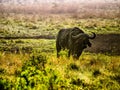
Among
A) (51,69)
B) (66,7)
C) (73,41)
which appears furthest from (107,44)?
(51,69)

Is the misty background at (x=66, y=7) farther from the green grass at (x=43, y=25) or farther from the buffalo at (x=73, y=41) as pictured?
the buffalo at (x=73, y=41)

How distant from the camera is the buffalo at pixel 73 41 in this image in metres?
9.04

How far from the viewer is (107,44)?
9023 mm

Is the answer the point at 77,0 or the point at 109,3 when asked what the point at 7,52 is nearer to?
the point at 77,0

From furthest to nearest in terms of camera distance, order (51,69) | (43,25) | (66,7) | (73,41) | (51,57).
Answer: (66,7) → (43,25) → (73,41) → (51,57) → (51,69)

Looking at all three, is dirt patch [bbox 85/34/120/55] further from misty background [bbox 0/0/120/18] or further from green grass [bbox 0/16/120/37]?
misty background [bbox 0/0/120/18]

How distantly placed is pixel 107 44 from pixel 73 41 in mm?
883

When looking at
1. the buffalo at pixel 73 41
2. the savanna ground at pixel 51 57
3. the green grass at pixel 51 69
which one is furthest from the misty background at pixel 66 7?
the green grass at pixel 51 69

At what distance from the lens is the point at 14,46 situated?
9.39 m

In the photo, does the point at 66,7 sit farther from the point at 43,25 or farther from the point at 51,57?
the point at 51,57

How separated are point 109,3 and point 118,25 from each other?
72cm

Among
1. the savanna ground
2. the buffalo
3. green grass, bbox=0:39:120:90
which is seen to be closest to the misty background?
the savanna ground

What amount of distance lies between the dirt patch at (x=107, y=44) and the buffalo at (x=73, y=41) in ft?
0.77

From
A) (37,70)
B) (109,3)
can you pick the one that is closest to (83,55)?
(109,3)
